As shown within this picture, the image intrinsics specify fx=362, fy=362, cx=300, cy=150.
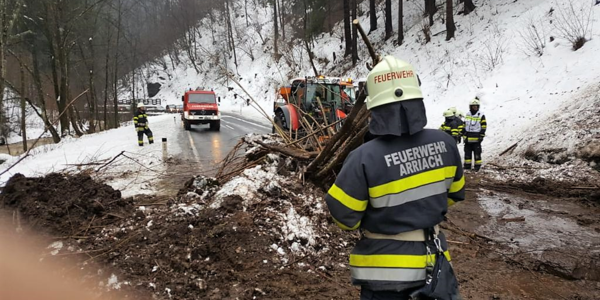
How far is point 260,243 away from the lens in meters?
4.46

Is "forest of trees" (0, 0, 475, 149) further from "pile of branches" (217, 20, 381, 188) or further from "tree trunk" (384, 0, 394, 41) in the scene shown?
"pile of branches" (217, 20, 381, 188)

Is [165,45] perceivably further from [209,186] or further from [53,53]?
[209,186]

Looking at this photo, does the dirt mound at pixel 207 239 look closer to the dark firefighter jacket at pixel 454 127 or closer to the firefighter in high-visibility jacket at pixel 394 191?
the firefighter in high-visibility jacket at pixel 394 191

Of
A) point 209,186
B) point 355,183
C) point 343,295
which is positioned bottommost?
point 343,295

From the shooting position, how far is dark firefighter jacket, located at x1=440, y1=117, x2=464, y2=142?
9258mm

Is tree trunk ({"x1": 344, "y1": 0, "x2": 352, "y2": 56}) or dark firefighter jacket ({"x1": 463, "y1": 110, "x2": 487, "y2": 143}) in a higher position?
tree trunk ({"x1": 344, "y1": 0, "x2": 352, "y2": 56})

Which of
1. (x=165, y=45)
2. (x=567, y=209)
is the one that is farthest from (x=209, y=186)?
(x=165, y=45)

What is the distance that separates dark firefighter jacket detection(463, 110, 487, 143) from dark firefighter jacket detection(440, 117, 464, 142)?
1.32ft

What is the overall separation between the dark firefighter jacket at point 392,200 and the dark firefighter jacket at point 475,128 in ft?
24.9

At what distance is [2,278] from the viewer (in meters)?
3.22

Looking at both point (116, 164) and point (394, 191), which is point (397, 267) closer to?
point (394, 191)

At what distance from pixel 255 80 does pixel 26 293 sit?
44253mm

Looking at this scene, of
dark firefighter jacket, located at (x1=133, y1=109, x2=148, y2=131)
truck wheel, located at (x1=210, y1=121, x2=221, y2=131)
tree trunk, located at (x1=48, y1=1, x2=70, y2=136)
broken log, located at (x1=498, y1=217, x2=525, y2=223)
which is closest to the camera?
broken log, located at (x1=498, y1=217, x2=525, y2=223)

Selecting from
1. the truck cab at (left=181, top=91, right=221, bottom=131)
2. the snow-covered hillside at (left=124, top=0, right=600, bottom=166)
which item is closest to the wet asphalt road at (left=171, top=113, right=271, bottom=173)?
the truck cab at (left=181, top=91, right=221, bottom=131)
